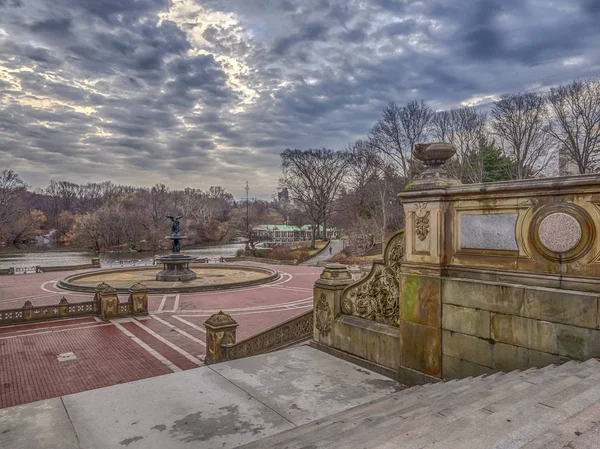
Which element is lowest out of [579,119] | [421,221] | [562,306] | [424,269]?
[562,306]

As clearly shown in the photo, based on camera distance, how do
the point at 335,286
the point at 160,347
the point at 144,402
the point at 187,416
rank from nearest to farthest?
the point at 187,416 < the point at 144,402 < the point at 335,286 < the point at 160,347

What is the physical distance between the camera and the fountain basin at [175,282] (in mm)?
23562

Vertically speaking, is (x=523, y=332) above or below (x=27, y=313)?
above

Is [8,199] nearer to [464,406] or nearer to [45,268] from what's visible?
[45,268]

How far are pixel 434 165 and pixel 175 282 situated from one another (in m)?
22.9

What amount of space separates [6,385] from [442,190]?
11.3m

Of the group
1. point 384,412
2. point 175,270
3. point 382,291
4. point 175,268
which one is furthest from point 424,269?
point 175,268

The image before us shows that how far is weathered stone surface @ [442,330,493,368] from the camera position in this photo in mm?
4949

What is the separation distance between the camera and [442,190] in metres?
5.40

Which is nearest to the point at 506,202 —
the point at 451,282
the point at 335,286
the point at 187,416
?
the point at 451,282

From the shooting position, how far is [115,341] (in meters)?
13.5

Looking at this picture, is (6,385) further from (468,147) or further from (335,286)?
(468,147)

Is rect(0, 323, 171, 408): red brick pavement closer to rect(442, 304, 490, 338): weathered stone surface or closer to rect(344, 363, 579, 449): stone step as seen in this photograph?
rect(442, 304, 490, 338): weathered stone surface

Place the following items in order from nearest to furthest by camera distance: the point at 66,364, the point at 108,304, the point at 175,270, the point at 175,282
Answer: the point at 66,364 < the point at 108,304 < the point at 175,282 < the point at 175,270
